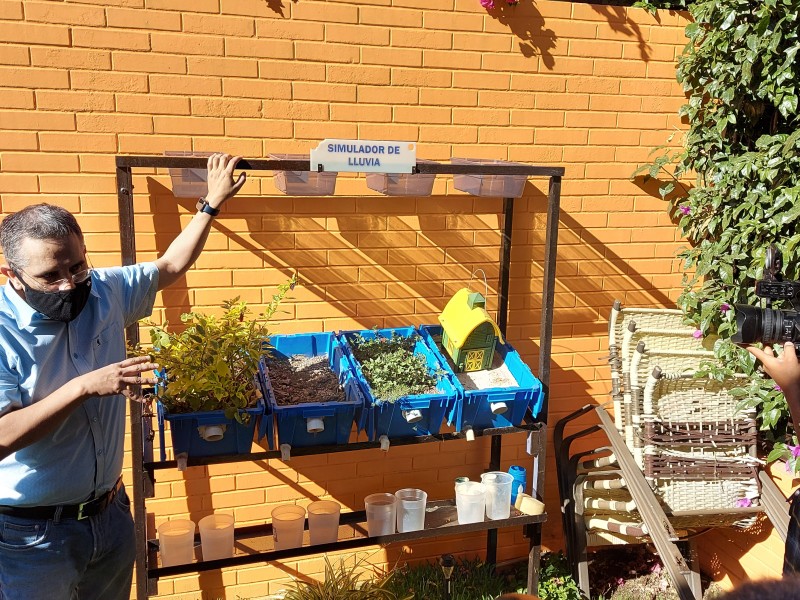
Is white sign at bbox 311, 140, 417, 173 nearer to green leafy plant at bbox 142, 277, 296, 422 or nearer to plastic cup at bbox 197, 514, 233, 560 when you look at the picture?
green leafy plant at bbox 142, 277, 296, 422

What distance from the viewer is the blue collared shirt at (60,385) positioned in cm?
200

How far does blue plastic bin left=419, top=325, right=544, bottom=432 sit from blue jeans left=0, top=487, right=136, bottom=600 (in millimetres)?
1305

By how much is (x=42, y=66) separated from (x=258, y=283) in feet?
3.96

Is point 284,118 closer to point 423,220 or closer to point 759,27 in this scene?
point 423,220

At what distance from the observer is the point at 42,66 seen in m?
2.72

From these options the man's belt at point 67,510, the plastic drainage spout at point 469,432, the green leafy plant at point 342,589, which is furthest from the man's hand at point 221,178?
the green leafy plant at point 342,589

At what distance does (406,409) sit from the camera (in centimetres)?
269

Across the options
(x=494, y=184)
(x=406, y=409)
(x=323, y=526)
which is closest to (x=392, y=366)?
(x=406, y=409)

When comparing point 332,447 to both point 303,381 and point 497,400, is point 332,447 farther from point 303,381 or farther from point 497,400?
point 497,400

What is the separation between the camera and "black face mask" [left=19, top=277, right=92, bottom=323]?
197 cm

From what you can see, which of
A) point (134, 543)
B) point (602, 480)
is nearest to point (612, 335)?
point (602, 480)

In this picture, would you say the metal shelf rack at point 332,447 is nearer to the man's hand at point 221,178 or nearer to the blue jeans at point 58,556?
the man's hand at point 221,178

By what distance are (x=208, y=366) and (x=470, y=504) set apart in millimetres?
1291

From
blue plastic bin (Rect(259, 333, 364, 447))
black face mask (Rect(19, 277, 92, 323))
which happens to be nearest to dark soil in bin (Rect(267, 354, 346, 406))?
blue plastic bin (Rect(259, 333, 364, 447))
